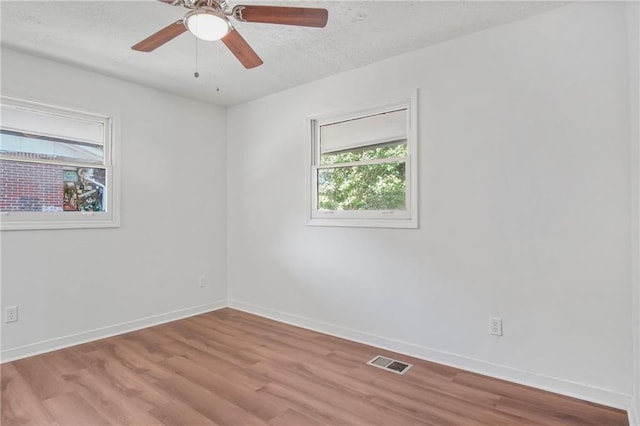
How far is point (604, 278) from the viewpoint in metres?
2.16

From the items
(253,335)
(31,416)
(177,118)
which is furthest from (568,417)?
(177,118)

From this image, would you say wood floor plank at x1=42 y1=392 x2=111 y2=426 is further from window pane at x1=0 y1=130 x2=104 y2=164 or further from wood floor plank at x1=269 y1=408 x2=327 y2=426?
window pane at x1=0 y1=130 x2=104 y2=164

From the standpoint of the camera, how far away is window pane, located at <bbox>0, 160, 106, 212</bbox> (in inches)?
114

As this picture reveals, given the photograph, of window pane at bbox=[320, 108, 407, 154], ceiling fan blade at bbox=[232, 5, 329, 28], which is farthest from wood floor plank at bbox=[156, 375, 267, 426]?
window pane at bbox=[320, 108, 407, 154]

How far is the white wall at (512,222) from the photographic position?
2150mm

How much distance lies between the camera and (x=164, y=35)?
6.30 ft

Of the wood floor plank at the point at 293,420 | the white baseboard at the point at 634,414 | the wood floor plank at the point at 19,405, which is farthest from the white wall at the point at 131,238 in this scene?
the white baseboard at the point at 634,414

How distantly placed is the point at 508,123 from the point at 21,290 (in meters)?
4.07

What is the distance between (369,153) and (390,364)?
1858mm

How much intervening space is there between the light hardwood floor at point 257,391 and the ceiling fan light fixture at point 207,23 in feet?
6.98

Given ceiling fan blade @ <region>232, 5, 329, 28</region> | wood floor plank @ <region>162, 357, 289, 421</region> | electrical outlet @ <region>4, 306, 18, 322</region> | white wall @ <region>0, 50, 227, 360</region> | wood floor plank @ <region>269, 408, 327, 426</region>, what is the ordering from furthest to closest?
white wall @ <region>0, 50, 227, 360</region>, electrical outlet @ <region>4, 306, 18, 322</region>, wood floor plank @ <region>162, 357, 289, 421</region>, wood floor plank @ <region>269, 408, 327, 426</region>, ceiling fan blade @ <region>232, 5, 329, 28</region>

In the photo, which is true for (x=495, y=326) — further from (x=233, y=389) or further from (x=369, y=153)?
(x=233, y=389)

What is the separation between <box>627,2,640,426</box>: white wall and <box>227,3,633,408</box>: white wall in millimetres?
119

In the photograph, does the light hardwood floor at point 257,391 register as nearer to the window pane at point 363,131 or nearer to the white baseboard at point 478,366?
the white baseboard at point 478,366
